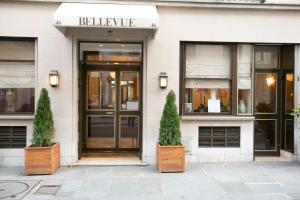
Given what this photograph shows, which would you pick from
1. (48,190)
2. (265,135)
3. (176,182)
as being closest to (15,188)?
(48,190)

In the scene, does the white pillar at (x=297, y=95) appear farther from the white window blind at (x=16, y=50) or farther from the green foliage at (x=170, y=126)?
the white window blind at (x=16, y=50)

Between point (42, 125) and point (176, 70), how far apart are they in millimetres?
3902

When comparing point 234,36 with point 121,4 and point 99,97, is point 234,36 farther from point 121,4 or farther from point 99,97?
point 99,97

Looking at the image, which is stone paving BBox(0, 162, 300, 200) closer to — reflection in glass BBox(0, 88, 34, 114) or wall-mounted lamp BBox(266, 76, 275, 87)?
reflection in glass BBox(0, 88, 34, 114)

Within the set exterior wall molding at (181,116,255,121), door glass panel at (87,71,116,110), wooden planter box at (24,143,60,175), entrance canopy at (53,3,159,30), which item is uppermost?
entrance canopy at (53,3,159,30)

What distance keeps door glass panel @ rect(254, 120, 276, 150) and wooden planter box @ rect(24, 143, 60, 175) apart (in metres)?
6.19

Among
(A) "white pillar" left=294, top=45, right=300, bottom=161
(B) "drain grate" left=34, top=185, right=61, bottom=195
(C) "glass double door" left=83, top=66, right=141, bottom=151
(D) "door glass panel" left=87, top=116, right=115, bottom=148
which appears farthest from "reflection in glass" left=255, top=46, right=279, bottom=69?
(B) "drain grate" left=34, top=185, right=61, bottom=195

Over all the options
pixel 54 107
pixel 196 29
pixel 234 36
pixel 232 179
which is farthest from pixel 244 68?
pixel 54 107

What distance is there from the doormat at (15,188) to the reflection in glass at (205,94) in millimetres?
4776

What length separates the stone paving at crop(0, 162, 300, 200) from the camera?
7.23 metres

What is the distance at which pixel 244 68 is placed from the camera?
1056 centimetres

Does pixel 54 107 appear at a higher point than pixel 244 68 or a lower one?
lower

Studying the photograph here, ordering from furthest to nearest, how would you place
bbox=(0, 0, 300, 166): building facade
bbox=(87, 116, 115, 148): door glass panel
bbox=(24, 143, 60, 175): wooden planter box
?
1. bbox=(87, 116, 115, 148): door glass panel
2. bbox=(0, 0, 300, 166): building facade
3. bbox=(24, 143, 60, 175): wooden planter box

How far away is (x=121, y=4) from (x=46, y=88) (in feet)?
10.1
